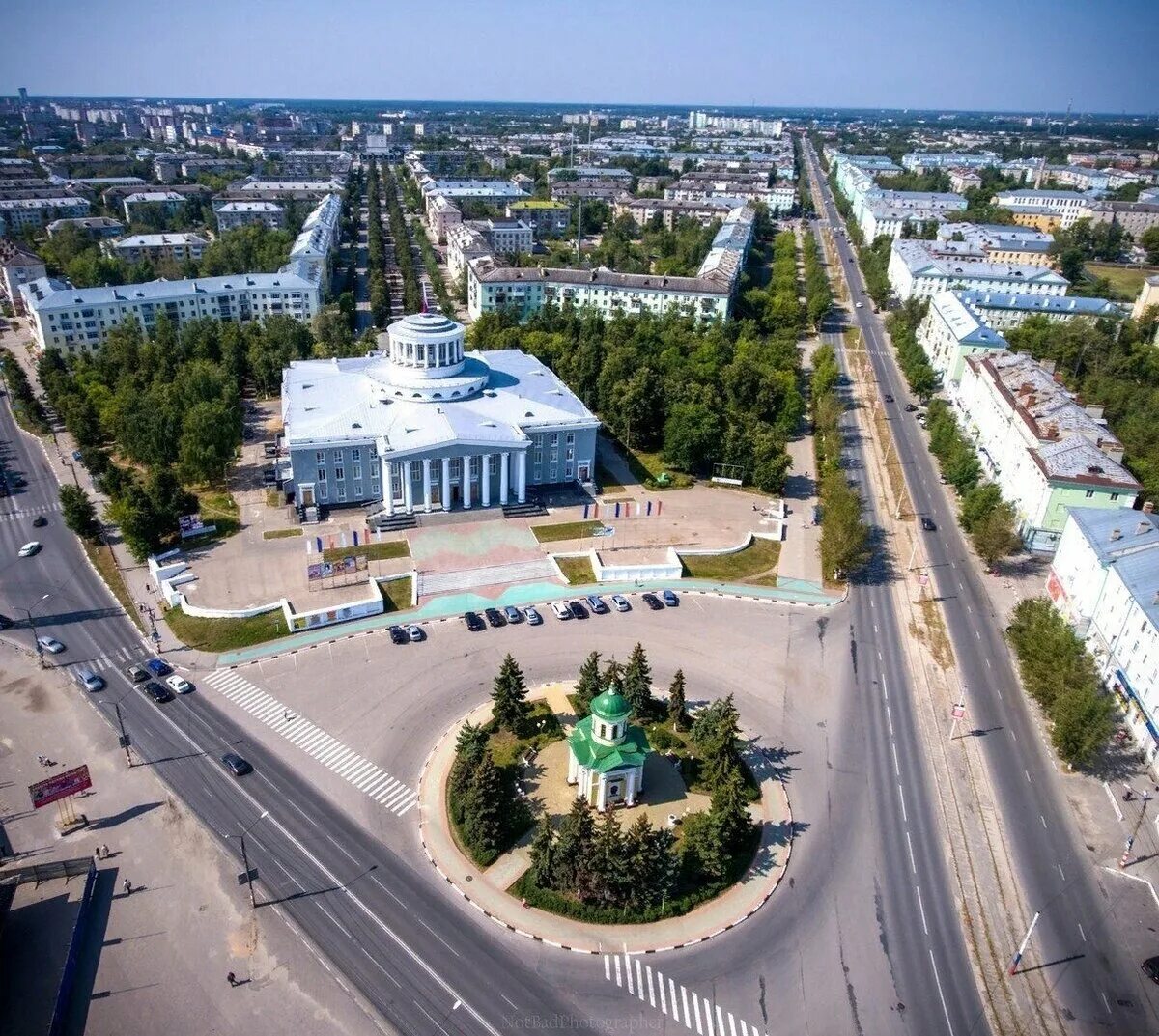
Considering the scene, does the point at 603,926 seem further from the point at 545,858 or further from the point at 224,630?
the point at 224,630

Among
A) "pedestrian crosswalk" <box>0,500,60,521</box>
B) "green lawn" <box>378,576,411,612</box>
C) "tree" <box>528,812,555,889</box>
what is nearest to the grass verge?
"pedestrian crosswalk" <box>0,500,60,521</box>

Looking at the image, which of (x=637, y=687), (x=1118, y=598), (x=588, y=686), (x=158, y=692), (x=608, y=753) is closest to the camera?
(x=608, y=753)

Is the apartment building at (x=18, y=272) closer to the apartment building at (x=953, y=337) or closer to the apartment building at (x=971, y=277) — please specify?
the apartment building at (x=953, y=337)

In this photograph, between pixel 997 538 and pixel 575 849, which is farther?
pixel 997 538

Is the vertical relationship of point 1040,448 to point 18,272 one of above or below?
above

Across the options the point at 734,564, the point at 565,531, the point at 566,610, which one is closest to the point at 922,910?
the point at 566,610

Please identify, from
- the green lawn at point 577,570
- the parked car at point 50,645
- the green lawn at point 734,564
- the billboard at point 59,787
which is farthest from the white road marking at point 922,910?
the parked car at point 50,645

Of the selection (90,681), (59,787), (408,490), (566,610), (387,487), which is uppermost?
(387,487)
